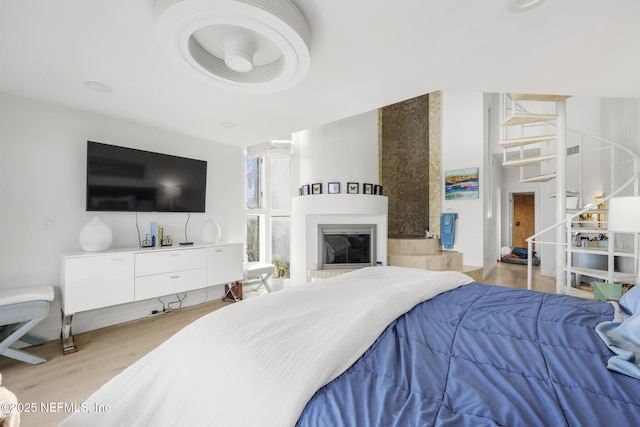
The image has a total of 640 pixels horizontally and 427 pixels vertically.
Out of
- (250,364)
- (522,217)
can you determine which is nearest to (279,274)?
(250,364)

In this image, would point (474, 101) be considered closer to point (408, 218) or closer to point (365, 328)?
point (408, 218)

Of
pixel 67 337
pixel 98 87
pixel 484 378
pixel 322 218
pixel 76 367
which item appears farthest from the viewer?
pixel 322 218

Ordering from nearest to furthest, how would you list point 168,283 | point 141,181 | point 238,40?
point 238,40
point 168,283
point 141,181

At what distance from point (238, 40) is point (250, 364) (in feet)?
5.39

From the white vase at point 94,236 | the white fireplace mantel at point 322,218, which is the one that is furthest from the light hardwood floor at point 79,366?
the white fireplace mantel at point 322,218

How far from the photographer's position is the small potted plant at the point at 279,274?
170 inches

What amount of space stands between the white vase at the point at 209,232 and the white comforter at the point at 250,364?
2.30m

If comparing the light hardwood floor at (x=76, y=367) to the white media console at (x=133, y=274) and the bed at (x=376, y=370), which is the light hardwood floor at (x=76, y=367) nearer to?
the white media console at (x=133, y=274)

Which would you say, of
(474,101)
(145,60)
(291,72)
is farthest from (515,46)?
(474,101)

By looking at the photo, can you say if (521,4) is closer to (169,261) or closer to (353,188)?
(353,188)

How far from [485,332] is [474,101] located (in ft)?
16.1

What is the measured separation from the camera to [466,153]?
16.0 ft

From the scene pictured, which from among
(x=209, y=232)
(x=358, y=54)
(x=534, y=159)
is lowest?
(x=209, y=232)

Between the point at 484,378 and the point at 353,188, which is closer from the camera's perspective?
→ the point at 484,378
